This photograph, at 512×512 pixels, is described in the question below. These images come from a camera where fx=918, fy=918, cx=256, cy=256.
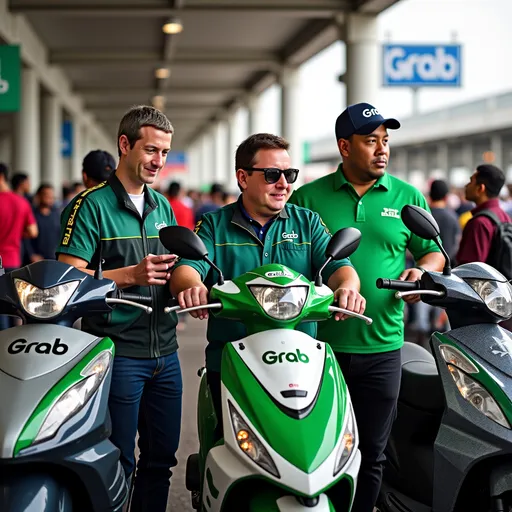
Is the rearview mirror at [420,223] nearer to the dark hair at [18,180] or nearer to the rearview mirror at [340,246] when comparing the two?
the rearview mirror at [340,246]

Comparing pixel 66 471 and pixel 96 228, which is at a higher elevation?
pixel 96 228

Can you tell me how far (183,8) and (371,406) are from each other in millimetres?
11507

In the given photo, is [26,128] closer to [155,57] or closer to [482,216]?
[155,57]

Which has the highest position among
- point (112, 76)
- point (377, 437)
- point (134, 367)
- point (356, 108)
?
point (112, 76)

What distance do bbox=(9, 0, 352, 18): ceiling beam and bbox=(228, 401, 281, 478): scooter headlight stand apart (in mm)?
12134

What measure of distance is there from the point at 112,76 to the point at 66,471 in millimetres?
23440

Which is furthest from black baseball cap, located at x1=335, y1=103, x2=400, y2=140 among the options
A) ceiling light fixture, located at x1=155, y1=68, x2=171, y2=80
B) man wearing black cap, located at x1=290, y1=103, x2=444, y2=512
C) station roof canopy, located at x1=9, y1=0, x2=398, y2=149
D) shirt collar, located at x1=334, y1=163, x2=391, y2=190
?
ceiling light fixture, located at x1=155, y1=68, x2=171, y2=80

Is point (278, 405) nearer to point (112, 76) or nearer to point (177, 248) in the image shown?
point (177, 248)

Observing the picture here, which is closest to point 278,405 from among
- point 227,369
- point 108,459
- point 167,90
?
point 227,369

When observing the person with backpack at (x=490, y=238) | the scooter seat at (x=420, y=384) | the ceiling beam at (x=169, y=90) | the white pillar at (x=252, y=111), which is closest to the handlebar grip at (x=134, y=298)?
the scooter seat at (x=420, y=384)

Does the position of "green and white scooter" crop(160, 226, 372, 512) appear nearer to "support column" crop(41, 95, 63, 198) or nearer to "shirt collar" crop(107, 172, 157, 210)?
"shirt collar" crop(107, 172, 157, 210)

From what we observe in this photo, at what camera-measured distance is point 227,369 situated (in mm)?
2818

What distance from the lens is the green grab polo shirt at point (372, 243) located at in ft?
12.7

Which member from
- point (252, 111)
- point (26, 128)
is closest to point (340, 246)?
point (26, 128)
